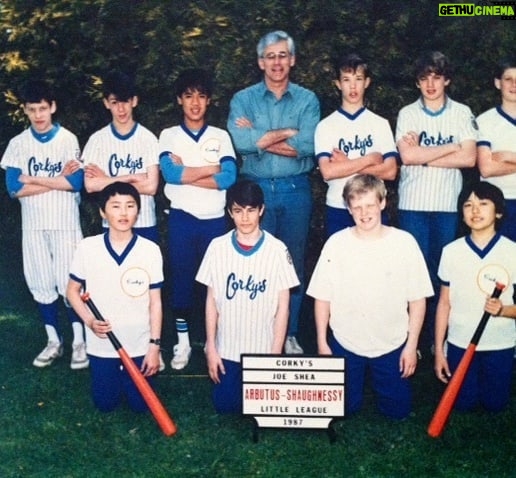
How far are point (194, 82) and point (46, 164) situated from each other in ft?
3.18

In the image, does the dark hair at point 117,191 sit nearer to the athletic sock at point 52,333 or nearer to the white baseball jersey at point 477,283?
the athletic sock at point 52,333

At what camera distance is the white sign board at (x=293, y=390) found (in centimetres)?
355

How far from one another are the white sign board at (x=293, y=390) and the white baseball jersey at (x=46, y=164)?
1.58 m

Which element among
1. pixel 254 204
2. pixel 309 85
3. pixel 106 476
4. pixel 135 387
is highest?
pixel 309 85

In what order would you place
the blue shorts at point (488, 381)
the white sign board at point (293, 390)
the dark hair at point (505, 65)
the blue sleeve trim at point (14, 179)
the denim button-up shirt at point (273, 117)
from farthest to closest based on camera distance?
1. the blue sleeve trim at point (14, 179)
2. the denim button-up shirt at point (273, 117)
3. the dark hair at point (505, 65)
4. the blue shorts at point (488, 381)
5. the white sign board at point (293, 390)

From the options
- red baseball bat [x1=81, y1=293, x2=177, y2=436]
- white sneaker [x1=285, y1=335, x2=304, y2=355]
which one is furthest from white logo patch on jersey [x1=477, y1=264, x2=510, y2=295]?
red baseball bat [x1=81, y1=293, x2=177, y2=436]

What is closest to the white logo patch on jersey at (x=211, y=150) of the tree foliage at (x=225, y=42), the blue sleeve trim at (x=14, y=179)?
the tree foliage at (x=225, y=42)

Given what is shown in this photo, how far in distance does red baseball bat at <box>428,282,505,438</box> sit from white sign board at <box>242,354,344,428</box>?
0.46 m

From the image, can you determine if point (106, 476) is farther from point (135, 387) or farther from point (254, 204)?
point (254, 204)

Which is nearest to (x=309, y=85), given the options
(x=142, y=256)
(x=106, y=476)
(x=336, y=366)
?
(x=142, y=256)

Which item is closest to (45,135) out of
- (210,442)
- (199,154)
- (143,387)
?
(199,154)

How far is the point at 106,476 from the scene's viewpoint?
134 inches

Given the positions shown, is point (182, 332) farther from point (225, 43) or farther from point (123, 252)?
point (225, 43)

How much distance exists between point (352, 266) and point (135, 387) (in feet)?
4.05
